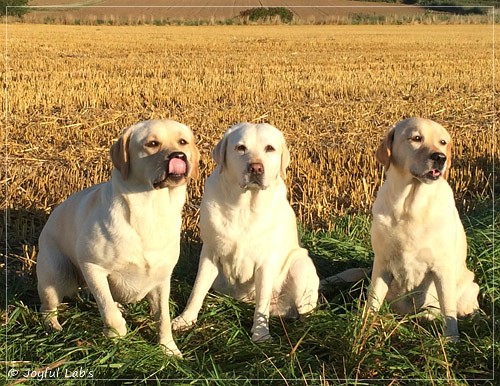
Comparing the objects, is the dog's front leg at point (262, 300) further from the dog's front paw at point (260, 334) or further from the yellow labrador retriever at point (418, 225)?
the yellow labrador retriever at point (418, 225)

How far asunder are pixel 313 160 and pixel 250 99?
19.3 ft

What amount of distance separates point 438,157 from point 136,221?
1.97 meters

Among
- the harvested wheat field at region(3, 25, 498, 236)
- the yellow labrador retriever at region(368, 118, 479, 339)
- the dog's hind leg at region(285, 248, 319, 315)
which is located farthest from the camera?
the harvested wheat field at region(3, 25, 498, 236)

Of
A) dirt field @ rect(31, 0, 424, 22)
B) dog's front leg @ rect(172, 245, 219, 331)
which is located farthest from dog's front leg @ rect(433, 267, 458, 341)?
dirt field @ rect(31, 0, 424, 22)

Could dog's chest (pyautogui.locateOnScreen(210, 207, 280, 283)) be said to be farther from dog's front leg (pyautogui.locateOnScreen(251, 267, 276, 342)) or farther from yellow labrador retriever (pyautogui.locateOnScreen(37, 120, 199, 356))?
yellow labrador retriever (pyautogui.locateOnScreen(37, 120, 199, 356))

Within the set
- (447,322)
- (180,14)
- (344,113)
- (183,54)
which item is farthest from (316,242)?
(180,14)

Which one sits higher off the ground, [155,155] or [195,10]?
[155,155]

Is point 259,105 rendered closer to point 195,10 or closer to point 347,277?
point 347,277

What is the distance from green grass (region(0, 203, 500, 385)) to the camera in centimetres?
394

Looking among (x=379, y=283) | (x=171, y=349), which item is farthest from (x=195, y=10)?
(x=171, y=349)

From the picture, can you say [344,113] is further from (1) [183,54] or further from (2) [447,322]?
(1) [183,54]

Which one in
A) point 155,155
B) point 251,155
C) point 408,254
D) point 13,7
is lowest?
point 13,7

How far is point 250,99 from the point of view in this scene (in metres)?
15.2

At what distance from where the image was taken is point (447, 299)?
469cm
